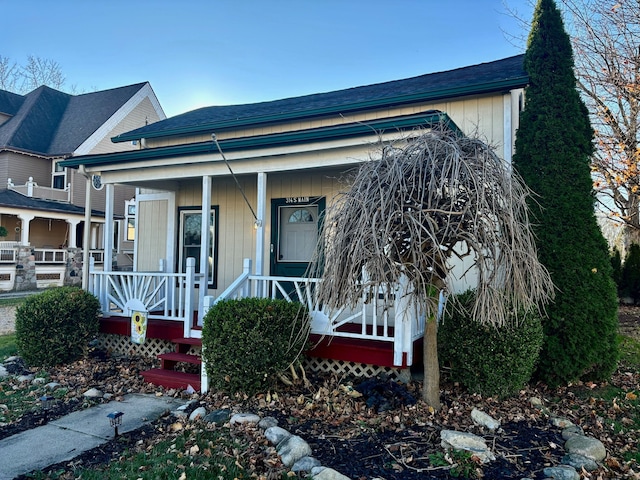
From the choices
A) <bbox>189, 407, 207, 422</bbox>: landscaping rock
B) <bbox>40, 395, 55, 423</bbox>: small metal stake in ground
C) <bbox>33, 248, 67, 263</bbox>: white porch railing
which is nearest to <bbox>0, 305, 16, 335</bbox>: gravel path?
<bbox>40, 395, 55, 423</bbox>: small metal stake in ground

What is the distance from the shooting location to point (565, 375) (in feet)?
16.9

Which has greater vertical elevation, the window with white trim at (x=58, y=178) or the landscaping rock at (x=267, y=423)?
the window with white trim at (x=58, y=178)

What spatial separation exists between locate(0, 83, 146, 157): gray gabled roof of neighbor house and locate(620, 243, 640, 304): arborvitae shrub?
21.0m

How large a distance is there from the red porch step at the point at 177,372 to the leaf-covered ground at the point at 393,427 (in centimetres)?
14

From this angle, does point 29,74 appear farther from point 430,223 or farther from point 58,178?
point 430,223

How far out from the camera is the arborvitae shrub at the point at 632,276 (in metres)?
11.3

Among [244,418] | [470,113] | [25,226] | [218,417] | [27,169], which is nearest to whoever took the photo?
[244,418]

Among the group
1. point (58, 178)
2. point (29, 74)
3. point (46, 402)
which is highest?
point (29, 74)

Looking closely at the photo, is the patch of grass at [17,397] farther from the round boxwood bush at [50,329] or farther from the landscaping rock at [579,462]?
the landscaping rock at [579,462]

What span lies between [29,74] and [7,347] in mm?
30787

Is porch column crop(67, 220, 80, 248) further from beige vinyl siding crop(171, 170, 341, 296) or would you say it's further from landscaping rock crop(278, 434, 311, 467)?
landscaping rock crop(278, 434, 311, 467)

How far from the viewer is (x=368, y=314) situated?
6477mm

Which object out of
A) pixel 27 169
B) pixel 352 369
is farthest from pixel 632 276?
pixel 27 169

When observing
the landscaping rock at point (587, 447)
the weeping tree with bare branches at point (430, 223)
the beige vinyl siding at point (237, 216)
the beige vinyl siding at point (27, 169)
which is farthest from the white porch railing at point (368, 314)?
the beige vinyl siding at point (27, 169)
